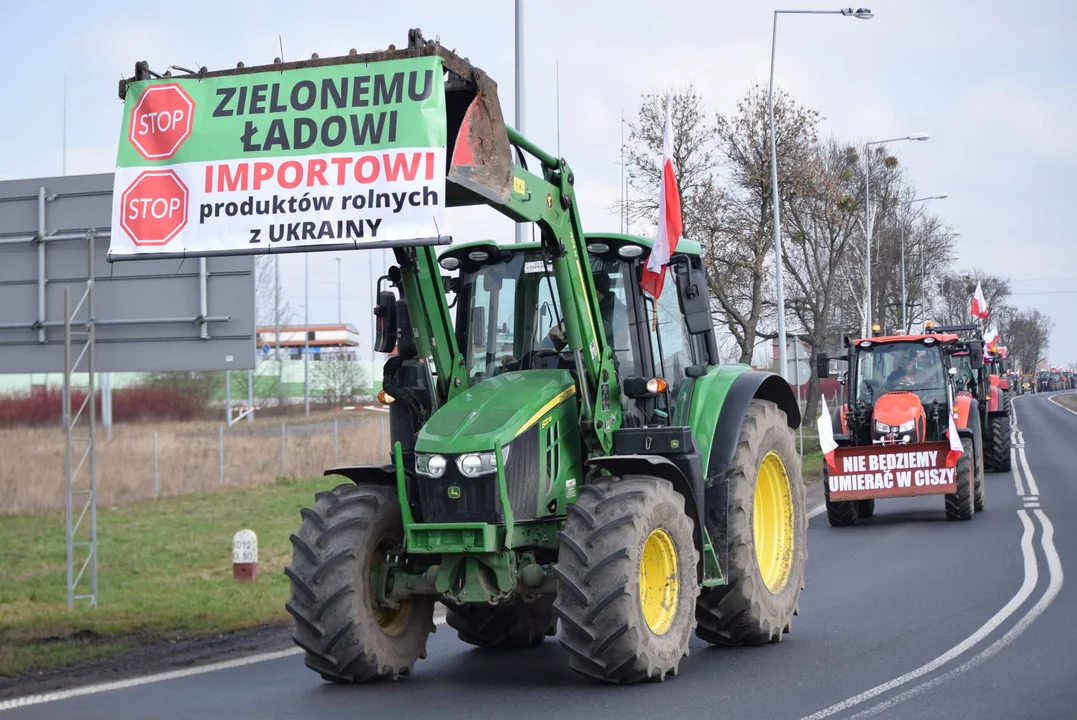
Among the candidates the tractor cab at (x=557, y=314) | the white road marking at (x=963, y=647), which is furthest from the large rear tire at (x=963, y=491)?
the tractor cab at (x=557, y=314)

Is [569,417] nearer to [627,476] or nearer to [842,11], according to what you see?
[627,476]

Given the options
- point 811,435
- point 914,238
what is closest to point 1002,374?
point 811,435

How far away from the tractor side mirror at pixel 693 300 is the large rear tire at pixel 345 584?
2.30 meters

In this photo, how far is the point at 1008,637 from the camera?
32.0 ft

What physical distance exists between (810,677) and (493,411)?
2.59 metres

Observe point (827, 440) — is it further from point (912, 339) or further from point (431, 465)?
point (431, 465)

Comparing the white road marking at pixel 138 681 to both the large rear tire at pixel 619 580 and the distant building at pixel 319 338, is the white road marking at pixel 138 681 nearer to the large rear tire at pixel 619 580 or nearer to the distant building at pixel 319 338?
the large rear tire at pixel 619 580

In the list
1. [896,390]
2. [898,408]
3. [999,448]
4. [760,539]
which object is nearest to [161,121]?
[760,539]

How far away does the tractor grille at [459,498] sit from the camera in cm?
794

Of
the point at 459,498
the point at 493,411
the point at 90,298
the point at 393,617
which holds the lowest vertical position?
the point at 393,617

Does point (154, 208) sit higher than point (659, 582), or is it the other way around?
point (154, 208)

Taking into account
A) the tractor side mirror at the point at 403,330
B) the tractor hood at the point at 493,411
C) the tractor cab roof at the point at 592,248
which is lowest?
the tractor hood at the point at 493,411

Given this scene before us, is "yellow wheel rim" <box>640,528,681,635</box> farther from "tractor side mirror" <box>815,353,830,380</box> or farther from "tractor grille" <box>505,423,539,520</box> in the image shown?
"tractor side mirror" <box>815,353,830,380</box>

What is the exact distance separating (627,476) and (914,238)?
195 feet
